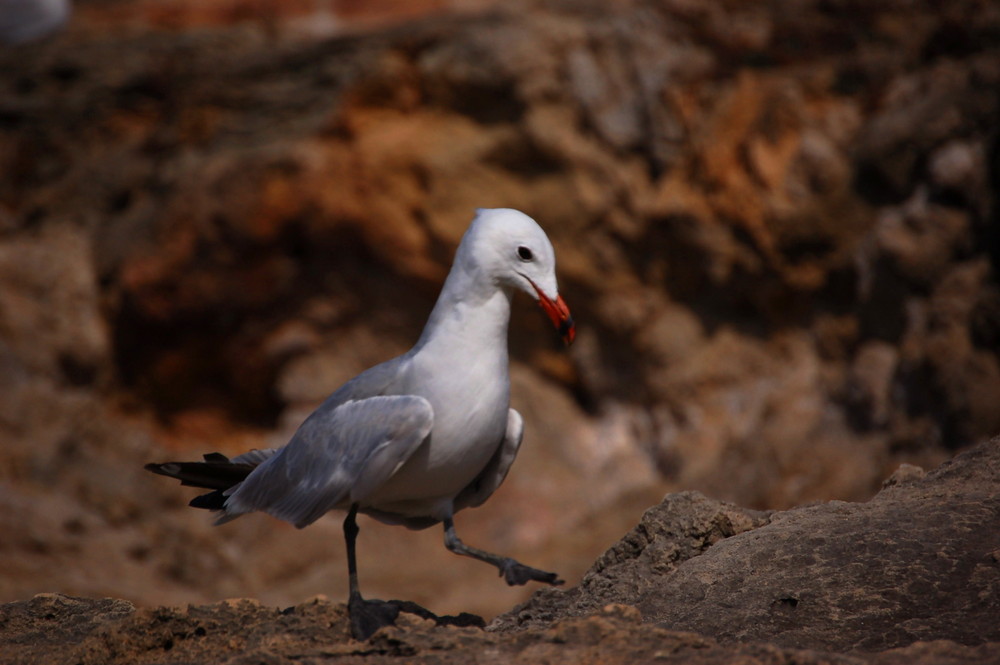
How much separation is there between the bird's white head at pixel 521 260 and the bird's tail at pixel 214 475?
1.10 metres

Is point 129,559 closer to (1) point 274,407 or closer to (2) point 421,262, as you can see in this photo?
(1) point 274,407

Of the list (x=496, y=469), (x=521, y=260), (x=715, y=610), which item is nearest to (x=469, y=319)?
(x=521, y=260)

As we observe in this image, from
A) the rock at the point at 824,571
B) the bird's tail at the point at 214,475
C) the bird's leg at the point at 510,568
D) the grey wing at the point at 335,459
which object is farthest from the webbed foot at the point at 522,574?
the bird's tail at the point at 214,475

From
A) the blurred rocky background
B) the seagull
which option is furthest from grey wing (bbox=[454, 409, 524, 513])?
the blurred rocky background

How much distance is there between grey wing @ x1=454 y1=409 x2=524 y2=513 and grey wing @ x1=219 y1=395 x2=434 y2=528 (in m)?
0.53

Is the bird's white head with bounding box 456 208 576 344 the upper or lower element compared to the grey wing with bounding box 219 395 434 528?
upper

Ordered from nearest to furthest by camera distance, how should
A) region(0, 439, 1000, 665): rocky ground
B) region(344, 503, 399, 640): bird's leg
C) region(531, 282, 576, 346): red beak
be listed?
region(0, 439, 1000, 665): rocky ground
region(344, 503, 399, 640): bird's leg
region(531, 282, 576, 346): red beak

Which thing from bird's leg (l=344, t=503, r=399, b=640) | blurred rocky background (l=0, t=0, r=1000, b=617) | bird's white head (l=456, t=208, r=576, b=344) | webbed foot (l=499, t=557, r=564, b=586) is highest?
blurred rocky background (l=0, t=0, r=1000, b=617)

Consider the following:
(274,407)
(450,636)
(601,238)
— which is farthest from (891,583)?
(274,407)

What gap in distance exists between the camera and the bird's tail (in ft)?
12.9

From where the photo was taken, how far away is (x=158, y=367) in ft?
29.9

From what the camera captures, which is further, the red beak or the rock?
the red beak

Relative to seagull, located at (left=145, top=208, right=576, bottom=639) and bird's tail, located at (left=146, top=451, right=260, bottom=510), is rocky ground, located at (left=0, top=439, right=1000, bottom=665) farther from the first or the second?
bird's tail, located at (left=146, top=451, right=260, bottom=510)

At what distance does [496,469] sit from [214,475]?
3.22ft
